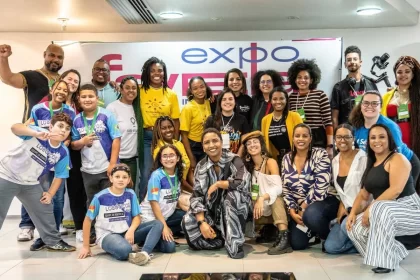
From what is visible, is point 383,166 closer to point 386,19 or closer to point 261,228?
point 261,228

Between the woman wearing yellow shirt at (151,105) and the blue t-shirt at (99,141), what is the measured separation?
17.4 inches

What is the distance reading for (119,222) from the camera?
13.3 ft

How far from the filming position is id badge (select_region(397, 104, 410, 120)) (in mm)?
4348

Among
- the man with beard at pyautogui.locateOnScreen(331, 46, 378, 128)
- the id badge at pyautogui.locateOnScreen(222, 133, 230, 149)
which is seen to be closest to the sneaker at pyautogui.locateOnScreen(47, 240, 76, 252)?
the id badge at pyautogui.locateOnScreen(222, 133, 230, 149)

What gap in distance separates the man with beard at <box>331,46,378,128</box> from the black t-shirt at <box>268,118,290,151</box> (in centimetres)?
81

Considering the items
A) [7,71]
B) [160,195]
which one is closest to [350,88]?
[160,195]

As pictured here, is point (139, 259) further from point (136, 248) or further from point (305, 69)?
point (305, 69)

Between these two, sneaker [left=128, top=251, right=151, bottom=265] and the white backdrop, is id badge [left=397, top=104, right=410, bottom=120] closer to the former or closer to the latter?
the white backdrop

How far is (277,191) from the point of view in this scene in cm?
419

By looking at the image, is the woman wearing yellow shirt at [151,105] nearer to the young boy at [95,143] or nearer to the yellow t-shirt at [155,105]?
the yellow t-shirt at [155,105]

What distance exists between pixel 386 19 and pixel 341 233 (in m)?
3.12

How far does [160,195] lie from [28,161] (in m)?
1.13

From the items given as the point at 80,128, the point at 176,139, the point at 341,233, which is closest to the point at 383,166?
the point at 341,233

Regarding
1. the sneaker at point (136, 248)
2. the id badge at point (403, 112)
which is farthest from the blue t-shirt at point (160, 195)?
the id badge at point (403, 112)
